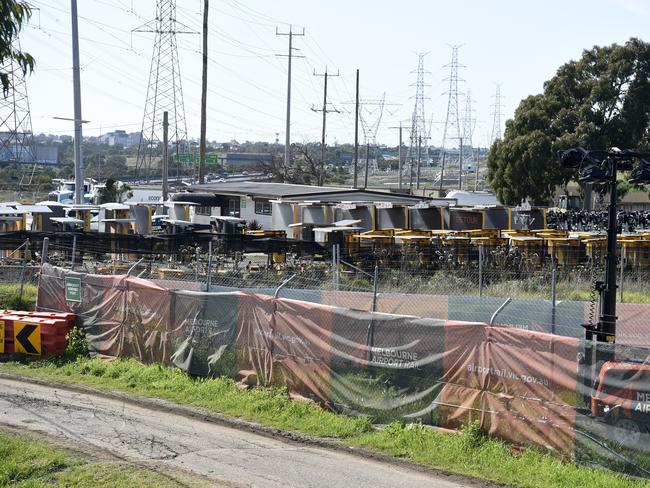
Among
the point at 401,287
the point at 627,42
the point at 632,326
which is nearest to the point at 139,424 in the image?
the point at 632,326

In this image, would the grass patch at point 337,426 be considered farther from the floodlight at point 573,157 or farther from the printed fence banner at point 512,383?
the floodlight at point 573,157

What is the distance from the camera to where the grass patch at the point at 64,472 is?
33.1 ft

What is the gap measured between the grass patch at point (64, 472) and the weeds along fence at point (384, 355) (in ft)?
12.1

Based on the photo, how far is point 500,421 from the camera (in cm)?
1162

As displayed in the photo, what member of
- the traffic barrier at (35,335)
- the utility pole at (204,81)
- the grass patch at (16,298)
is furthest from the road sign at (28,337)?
the utility pole at (204,81)

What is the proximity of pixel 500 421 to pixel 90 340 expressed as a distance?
9760 millimetres

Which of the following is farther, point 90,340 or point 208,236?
point 208,236

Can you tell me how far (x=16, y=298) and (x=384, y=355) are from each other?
12865 millimetres

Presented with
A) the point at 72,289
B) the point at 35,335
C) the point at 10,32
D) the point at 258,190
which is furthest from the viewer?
the point at 258,190

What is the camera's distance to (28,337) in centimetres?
1827

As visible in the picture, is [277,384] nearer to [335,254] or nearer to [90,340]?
[90,340]

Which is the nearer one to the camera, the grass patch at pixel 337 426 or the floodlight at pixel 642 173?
the grass patch at pixel 337 426

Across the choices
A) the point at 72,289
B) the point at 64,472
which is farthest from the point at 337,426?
the point at 72,289

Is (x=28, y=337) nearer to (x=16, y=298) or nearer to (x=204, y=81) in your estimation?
(x=16, y=298)
